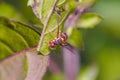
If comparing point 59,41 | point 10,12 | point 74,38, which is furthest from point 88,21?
point 10,12

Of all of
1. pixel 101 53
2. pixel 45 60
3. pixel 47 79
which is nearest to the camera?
pixel 45 60

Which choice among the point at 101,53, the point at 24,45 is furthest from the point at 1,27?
the point at 101,53

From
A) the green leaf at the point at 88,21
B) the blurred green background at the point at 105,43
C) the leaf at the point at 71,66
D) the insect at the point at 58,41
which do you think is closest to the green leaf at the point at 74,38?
the green leaf at the point at 88,21

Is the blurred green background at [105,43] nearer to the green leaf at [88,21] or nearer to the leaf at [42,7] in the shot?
the green leaf at [88,21]

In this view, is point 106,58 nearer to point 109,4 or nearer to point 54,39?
point 109,4

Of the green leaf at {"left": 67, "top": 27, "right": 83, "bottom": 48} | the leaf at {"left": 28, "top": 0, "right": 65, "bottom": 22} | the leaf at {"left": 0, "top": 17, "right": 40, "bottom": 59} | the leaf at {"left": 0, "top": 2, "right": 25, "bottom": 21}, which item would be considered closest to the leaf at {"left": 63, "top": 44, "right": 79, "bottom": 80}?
the leaf at {"left": 0, "top": 2, "right": 25, "bottom": 21}

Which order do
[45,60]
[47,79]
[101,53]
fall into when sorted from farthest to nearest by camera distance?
1. [101,53]
2. [47,79]
3. [45,60]

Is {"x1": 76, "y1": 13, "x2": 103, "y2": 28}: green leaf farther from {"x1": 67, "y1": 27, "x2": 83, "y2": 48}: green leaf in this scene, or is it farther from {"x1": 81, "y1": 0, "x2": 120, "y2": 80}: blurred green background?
{"x1": 81, "y1": 0, "x2": 120, "y2": 80}: blurred green background
